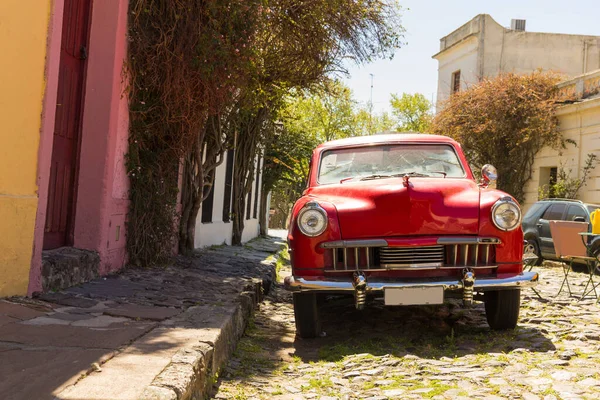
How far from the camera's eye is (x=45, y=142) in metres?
5.95

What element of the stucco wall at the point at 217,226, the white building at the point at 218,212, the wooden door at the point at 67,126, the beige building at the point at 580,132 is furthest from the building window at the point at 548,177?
the wooden door at the point at 67,126

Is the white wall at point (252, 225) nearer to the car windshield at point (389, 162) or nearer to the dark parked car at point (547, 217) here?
the dark parked car at point (547, 217)

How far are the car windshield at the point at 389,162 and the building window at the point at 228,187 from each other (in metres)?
8.74

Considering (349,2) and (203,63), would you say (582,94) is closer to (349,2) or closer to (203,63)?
→ (349,2)

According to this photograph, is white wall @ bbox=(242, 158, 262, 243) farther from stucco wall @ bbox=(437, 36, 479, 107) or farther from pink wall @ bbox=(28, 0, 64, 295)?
pink wall @ bbox=(28, 0, 64, 295)

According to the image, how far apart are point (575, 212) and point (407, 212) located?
1050 centimetres

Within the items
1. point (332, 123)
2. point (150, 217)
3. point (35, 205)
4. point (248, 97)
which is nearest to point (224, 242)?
point (248, 97)

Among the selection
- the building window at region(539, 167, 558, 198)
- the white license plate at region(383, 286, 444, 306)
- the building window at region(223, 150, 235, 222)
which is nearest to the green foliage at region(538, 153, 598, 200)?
the building window at region(539, 167, 558, 198)

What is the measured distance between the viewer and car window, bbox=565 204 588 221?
15246 mm

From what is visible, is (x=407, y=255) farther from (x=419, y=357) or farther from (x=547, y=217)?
(x=547, y=217)

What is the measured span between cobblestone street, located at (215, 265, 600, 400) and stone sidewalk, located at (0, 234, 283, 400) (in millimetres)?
358

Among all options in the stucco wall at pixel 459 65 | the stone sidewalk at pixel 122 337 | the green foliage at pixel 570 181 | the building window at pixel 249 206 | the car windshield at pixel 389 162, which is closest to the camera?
the stone sidewalk at pixel 122 337

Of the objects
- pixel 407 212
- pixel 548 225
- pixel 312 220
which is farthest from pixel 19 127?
pixel 548 225

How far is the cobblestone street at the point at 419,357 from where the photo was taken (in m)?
4.80
